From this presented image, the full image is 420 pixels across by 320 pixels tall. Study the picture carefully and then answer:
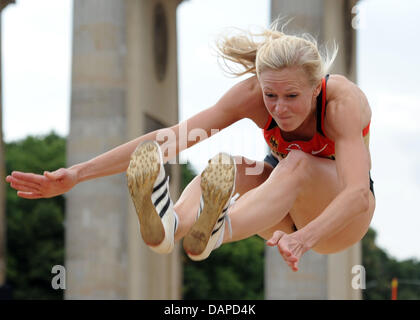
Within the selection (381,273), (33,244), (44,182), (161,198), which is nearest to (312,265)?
(44,182)

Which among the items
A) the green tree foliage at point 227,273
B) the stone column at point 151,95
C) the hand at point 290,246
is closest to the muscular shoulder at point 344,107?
the hand at point 290,246

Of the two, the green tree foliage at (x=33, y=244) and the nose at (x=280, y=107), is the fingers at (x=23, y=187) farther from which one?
the green tree foliage at (x=33, y=244)

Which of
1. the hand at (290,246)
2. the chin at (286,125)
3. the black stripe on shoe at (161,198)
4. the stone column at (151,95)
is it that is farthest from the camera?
the stone column at (151,95)

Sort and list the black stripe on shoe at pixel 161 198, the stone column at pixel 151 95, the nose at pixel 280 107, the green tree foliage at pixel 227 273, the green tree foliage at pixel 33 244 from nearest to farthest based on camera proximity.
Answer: the black stripe on shoe at pixel 161 198, the nose at pixel 280 107, the stone column at pixel 151 95, the green tree foliage at pixel 33 244, the green tree foliage at pixel 227 273

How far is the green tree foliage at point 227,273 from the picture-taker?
53.6 metres

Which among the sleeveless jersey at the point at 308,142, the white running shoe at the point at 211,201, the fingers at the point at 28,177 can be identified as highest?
the sleeveless jersey at the point at 308,142

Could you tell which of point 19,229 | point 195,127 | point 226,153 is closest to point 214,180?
point 226,153

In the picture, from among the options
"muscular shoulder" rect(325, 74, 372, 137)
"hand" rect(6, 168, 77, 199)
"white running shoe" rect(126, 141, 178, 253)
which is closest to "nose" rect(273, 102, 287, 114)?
"muscular shoulder" rect(325, 74, 372, 137)

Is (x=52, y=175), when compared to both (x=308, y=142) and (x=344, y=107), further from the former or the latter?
(x=344, y=107)

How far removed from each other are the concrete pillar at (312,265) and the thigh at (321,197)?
52.7 ft

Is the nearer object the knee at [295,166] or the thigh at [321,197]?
the knee at [295,166]

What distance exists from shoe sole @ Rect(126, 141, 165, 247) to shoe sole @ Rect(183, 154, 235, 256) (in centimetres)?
30

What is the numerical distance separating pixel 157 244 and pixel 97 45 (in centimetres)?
1918

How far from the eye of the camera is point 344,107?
7.27 meters
